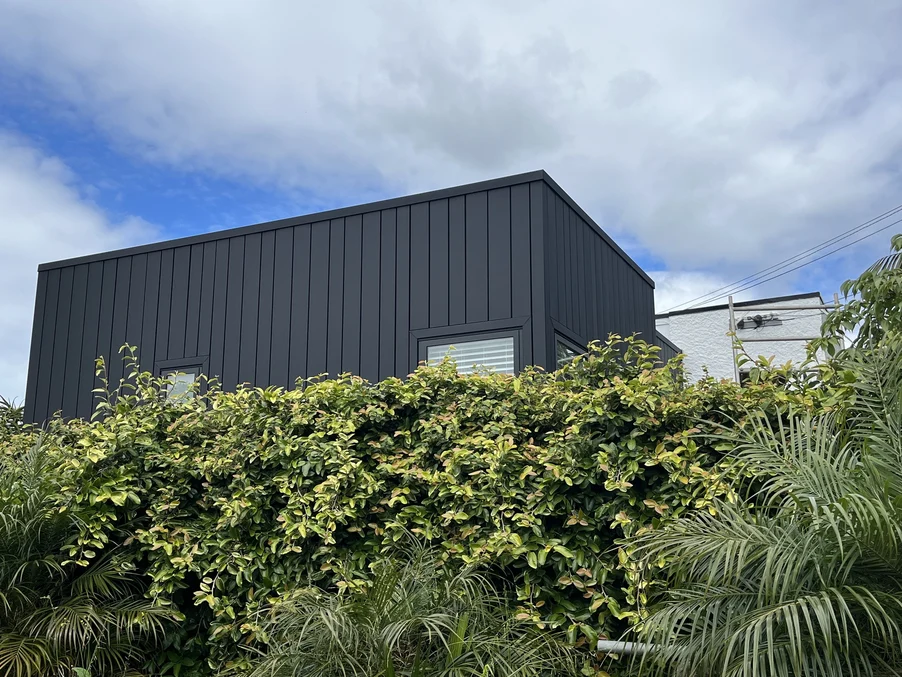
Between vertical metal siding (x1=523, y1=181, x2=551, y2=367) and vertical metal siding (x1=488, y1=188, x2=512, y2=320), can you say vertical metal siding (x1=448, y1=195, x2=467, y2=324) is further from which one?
vertical metal siding (x1=523, y1=181, x2=551, y2=367)

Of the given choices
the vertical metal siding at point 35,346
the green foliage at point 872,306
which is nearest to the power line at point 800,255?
the vertical metal siding at point 35,346

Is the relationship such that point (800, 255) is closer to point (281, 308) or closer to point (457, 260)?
point (457, 260)

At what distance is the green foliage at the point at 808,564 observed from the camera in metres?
2.70

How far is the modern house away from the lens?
750 cm

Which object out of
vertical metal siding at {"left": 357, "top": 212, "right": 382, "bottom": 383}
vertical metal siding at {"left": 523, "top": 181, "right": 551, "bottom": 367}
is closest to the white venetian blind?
vertical metal siding at {"left": 523, "top": 181, "right": 551, "bottom": 367}

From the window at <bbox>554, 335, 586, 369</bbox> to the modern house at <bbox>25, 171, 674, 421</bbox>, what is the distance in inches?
1.2

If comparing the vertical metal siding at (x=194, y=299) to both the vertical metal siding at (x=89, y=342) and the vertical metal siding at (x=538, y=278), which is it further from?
the vertical metal siding at (x=538, y=278)

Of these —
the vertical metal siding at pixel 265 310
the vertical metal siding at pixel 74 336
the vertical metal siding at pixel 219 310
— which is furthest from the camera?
the vertical metal siding at pixel 74 336

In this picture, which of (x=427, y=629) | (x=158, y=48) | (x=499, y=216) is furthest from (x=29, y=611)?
(x=158, y=48)

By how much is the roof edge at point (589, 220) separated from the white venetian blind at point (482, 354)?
150 centimetres

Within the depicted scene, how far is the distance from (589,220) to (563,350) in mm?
1725

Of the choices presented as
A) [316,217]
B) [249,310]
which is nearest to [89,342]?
[249,310]

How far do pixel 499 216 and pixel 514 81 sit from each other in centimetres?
336

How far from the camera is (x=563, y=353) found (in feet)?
25.1
